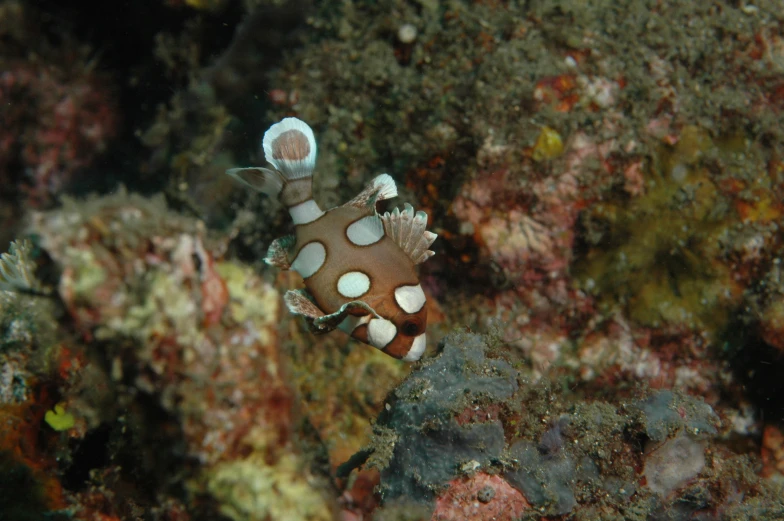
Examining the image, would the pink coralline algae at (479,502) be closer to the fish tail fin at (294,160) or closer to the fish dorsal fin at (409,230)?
the fish dorsal fin at (409,230)

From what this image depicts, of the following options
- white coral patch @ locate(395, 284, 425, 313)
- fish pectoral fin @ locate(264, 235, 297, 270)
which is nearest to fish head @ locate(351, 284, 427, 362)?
white coral patch @ locate(395, 284, 425, 313)

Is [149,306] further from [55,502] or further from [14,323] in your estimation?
[14,323]

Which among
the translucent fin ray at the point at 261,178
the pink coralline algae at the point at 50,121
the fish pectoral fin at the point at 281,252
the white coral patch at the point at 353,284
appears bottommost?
the pink coralline algae at the point at 50,121

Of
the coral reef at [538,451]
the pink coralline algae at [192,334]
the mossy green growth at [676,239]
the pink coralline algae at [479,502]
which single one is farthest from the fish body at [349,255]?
the mossy green growth at [676,239]

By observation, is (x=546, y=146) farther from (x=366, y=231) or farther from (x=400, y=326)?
(x=400, y=326)

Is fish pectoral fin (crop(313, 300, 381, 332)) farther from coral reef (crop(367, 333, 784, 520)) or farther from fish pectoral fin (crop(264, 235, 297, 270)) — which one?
fish pectoral fin (crop(264, 235, 297, 270))
